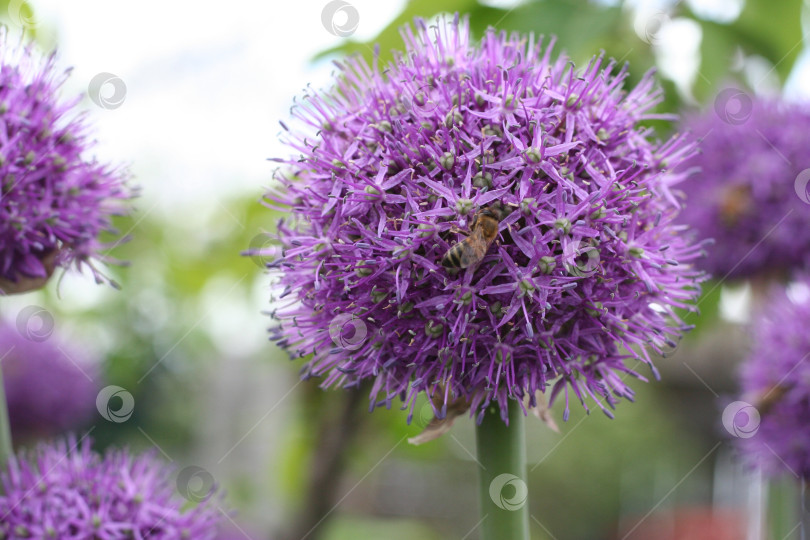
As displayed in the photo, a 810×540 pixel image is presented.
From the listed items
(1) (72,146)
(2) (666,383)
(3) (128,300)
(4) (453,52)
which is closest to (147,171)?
(3) (128,300)

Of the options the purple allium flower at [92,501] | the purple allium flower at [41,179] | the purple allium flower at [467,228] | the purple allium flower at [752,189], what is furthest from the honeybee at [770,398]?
the purple allium flower at [41,179]

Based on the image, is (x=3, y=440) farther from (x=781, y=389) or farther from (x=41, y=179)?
(x=781, y=389)

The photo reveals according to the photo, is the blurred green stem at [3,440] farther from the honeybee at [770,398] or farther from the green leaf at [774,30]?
the green leaf at [774,30]

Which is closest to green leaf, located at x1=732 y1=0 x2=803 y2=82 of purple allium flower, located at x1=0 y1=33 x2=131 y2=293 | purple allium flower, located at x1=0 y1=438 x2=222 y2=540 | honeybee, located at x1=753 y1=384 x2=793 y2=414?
honeybee, located at x1=753 y1=384 x2=793 y2=414

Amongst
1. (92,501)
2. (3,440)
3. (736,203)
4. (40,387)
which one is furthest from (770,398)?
(40,387)

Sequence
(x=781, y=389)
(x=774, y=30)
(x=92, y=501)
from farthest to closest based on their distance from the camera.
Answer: (x=774, y=30) < (x=781, y=389) < (x=92, y=501)

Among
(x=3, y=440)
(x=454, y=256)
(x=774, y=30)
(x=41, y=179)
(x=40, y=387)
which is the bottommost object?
(x=40, y=387)
